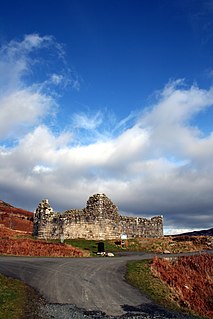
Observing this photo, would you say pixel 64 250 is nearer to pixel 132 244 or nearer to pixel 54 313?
pixel 132 244

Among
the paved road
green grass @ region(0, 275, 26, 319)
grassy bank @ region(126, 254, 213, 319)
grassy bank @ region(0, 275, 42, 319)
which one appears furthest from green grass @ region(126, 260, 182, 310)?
green grass @ region(0, 275, 26, 319)

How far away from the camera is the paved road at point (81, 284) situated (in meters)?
16.6

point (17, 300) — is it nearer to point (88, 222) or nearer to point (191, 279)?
point (191, 279)

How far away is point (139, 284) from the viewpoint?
69.9ft

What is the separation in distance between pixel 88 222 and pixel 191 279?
111 ft

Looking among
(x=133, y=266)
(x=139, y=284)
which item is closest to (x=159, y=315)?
(x=139, y=284)

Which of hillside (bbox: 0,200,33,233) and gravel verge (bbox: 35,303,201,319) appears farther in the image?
hillside (bbox: 0,200,33,233)

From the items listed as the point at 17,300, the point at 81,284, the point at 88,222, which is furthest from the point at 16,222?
the point at 17,300

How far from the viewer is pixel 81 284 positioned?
19859 mm

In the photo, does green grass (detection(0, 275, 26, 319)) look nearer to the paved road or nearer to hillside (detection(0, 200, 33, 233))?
the paved road

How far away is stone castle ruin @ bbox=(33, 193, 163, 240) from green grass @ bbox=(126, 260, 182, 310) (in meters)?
30.4

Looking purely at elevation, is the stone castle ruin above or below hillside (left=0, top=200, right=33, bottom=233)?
below

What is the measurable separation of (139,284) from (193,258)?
13.3 m

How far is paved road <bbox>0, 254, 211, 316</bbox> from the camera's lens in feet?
54.3
